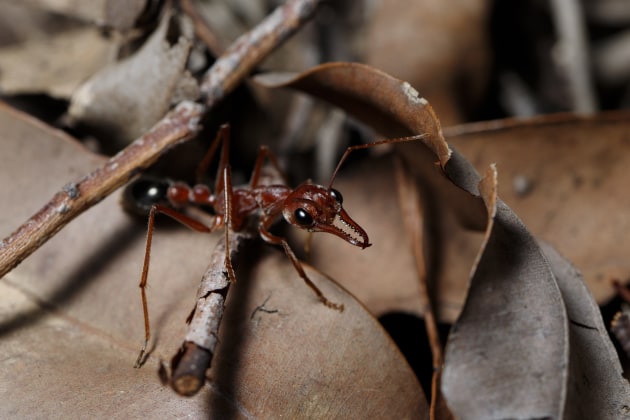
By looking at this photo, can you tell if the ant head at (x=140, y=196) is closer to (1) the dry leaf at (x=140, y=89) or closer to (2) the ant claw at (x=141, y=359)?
(1) the dry leaf at (x=140, y=89)

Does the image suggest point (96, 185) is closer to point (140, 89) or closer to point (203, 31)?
point (140, 89)

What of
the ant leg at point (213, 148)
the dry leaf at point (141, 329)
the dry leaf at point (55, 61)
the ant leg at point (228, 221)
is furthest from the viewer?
the dry leaf at point (55, 61)

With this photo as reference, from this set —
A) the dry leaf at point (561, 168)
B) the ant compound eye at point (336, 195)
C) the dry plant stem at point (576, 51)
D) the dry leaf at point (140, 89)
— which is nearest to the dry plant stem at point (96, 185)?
the dry leaf at point (140, 89)

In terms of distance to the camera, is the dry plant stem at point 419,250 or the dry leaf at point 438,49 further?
the dry leaf at point 438,49

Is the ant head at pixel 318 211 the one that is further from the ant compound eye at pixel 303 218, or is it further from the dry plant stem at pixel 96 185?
the dry plant stem at pixel 96 185

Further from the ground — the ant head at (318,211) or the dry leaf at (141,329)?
the ant head at (318,211)

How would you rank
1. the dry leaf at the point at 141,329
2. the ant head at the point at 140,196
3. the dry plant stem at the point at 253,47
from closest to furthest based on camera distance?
1. the dry leaf at the point at 141,329
2. the ant head at the point at 140,196
3. the dry plant stem at the point at 253,47

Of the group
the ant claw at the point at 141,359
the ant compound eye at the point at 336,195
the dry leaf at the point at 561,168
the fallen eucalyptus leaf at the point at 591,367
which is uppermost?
the dry leaf at the point at 561,168

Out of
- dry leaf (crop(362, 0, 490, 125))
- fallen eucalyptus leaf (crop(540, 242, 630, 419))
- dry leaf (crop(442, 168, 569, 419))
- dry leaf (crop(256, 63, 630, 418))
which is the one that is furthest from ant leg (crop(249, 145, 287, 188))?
fallen eucalyptus leaf (crop(540, 242, 630, 419))
